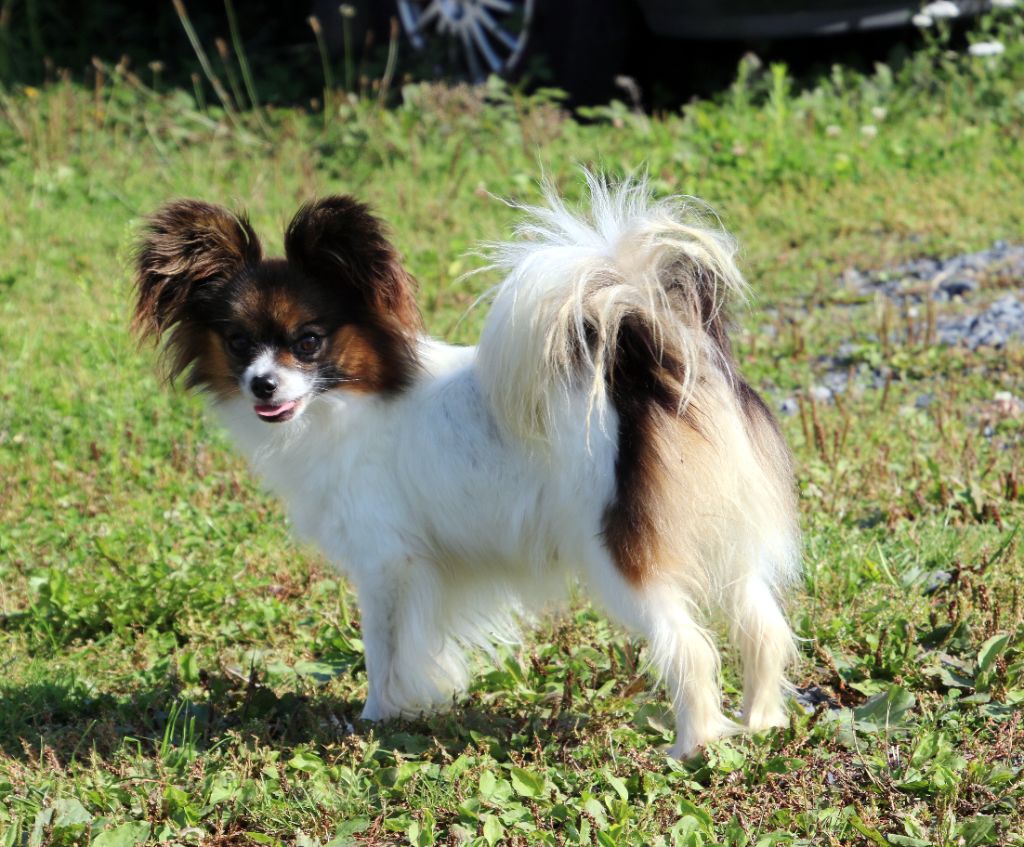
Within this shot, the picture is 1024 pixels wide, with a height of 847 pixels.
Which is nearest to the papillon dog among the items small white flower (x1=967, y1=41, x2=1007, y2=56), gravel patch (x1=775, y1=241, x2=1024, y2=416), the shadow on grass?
the shadow on grass

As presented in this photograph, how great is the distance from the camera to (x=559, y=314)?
297 centimetres

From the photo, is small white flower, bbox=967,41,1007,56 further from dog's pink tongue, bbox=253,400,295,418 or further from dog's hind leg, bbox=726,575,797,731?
dog's pink tongue, bbox=253,400,295,418

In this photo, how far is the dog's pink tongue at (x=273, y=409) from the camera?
3336 mm

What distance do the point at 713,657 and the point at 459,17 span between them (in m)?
6.42

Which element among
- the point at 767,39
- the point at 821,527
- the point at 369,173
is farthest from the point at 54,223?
the point at 821,527

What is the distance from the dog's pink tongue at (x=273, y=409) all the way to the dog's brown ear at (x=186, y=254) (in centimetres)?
39

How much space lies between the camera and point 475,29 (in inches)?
334

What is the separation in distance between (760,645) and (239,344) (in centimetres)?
158

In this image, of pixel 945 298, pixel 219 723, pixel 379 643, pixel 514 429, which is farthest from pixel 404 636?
pixel 945 298

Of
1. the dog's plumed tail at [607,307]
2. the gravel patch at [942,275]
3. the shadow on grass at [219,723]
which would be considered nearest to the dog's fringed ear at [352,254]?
the dog's plumed tail at [607,307]

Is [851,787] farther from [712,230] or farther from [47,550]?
[47,550]

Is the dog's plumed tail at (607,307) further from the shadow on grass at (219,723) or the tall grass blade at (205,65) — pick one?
the tall grass blade at (205,65)

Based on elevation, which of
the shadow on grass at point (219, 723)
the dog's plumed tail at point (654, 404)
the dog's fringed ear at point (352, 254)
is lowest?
the shadow on grass at point (219, 723)

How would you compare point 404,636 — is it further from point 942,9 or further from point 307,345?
point 942,9
